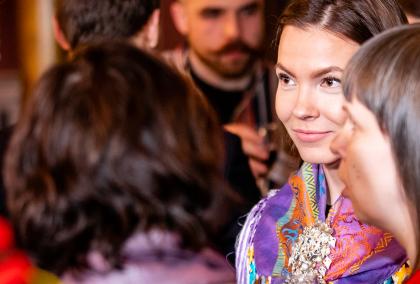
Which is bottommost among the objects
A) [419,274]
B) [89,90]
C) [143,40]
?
[419,274]

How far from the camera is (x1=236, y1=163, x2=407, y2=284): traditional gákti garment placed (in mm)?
1814

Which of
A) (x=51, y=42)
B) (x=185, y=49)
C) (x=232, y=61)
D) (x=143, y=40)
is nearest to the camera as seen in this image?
(x=143, y=40)

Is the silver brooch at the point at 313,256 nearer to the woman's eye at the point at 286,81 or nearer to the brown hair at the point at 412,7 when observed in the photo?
the woman's eye at the point at 286,81

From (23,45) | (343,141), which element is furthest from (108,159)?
(23,45)

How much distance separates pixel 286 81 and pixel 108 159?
0.71 m

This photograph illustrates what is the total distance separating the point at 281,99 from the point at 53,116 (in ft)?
2.40

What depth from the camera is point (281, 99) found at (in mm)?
1916

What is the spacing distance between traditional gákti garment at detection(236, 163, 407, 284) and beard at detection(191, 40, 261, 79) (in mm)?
1195

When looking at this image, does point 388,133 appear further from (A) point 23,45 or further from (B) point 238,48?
(A) point 23,45

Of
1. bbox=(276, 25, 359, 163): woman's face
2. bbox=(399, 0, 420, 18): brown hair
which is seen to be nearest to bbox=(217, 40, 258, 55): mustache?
bbox=(399, 0, 420, 18): brown hair

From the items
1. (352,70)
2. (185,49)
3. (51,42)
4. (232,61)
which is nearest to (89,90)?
(352,70)

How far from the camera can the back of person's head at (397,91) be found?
57.1 inches

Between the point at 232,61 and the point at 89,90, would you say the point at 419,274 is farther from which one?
the point at 232,61

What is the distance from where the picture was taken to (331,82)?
1.82 m
